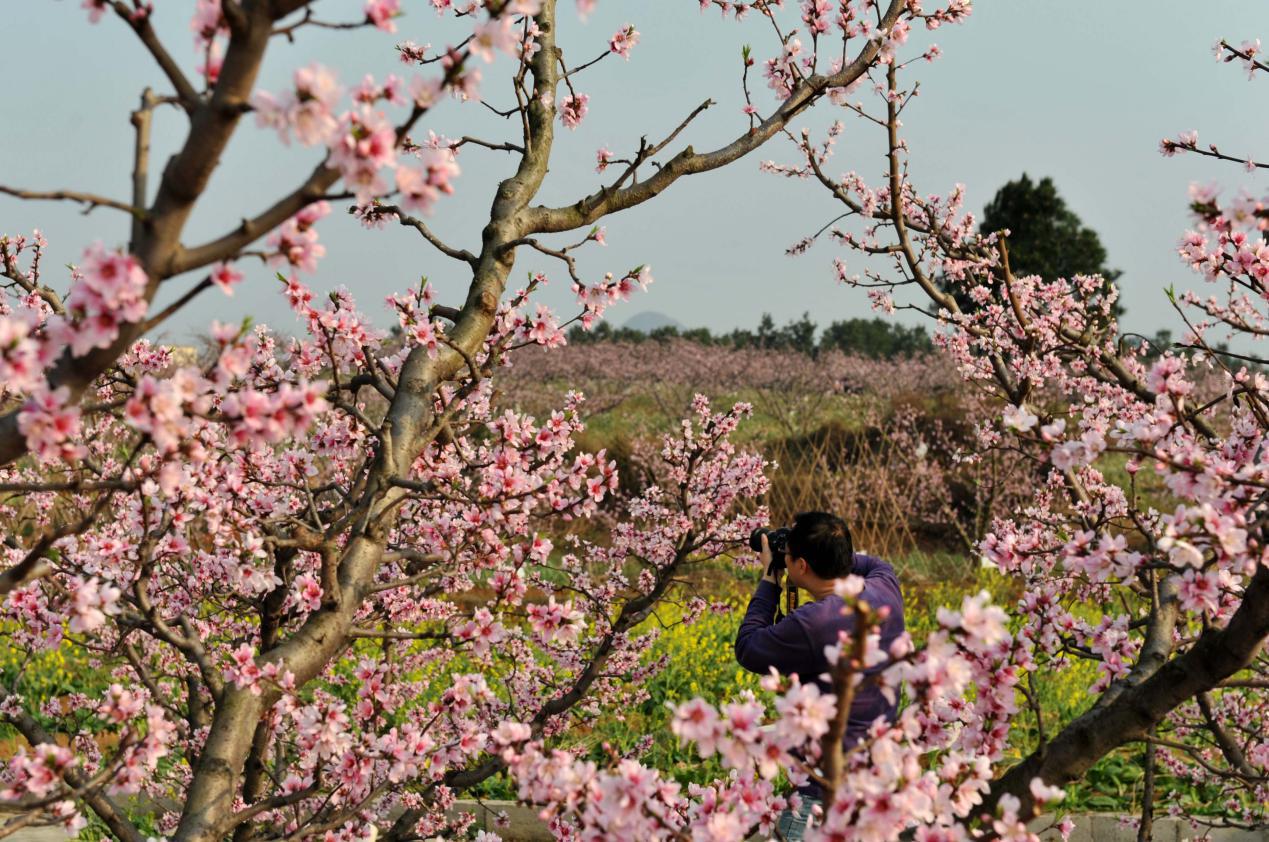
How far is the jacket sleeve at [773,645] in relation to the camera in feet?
11.8

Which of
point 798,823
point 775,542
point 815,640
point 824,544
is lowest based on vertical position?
point 798,823

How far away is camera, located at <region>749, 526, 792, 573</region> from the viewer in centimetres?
412

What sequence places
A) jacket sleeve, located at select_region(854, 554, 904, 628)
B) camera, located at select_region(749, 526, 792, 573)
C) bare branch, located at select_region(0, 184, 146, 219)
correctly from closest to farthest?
bare branch, located at select_region(0, 184, 146, 219)
jacket sleeve, located at select_region(854, 554, 904, 628)
camera, located at select_region(749, 526, 792, 573)

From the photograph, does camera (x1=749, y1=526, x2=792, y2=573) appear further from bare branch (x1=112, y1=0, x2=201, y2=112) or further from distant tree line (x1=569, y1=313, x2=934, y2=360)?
distant tree line (x1=569, y1=313, x2=934, y2=360)

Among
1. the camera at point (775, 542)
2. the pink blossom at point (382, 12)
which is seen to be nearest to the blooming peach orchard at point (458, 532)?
the pink blossom at point (382, 12)

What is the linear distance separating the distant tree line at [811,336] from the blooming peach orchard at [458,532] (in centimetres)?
3502

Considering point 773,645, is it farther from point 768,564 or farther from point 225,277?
point 225,277

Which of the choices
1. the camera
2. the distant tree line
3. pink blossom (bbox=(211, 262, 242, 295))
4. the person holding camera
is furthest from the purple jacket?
the distant tree line

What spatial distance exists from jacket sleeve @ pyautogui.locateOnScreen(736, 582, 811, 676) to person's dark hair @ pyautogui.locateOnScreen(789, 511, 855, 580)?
0.31 m

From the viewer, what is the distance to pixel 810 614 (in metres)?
3.55

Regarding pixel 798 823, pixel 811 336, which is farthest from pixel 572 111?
pixel 811 336

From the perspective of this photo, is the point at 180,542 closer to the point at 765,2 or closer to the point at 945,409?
the point at 765,2

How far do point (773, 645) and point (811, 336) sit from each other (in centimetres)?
4346

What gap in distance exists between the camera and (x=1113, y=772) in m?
6.42
